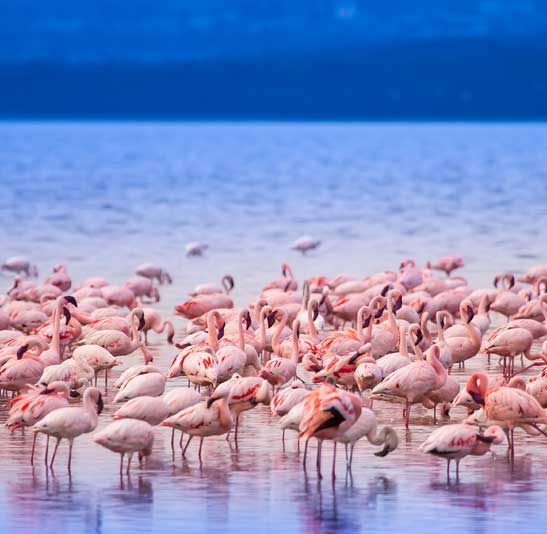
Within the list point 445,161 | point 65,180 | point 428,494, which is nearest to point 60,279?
point 428,494

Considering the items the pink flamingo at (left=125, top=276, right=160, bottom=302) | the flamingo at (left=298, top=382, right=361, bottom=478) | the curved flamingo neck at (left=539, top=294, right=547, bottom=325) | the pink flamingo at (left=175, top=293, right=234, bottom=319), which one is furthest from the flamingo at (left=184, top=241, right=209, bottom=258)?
the flamingo at (left=298, top=382, right=361, bottom=478)

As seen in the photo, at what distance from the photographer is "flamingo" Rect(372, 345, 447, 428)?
43.8 feet

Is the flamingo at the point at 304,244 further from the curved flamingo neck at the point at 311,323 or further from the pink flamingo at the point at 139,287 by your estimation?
the curved flamingo neck at the point at 311,323

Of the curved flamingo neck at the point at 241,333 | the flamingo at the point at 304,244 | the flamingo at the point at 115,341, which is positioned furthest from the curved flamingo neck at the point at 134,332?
the flamingo at the point at 304,244

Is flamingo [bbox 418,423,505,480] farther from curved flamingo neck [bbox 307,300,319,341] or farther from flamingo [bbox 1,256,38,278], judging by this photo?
flamingo [bbox 1,256,38,278]

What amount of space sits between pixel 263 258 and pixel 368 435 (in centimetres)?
1886

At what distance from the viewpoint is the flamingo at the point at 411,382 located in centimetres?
1334

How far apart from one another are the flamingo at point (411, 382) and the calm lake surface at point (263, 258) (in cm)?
37

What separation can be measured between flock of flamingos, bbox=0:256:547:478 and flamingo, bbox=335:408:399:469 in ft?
0.04

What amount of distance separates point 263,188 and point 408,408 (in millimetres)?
49196

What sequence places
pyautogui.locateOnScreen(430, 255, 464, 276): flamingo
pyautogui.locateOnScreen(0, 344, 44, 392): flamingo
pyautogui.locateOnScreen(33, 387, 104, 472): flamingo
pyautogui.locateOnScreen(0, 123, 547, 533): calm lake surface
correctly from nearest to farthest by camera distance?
1. pyautogui.locateOnScreen(0, 123, 547, 533): calm lake surface
2. pyautogui.locateOnScreen(33, 387, 104, 472): flamingo
3. pyautogui.locateOnScreen(0, 344, 44, 392): flamingo
4. pyautogui.locateOnScreen(430, 255, 464, 276): flamingo

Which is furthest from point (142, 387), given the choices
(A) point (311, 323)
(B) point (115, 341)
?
(A) point (311, 323)

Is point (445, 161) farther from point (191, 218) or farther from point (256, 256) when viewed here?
point (256, 256)

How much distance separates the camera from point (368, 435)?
39.4 ft
